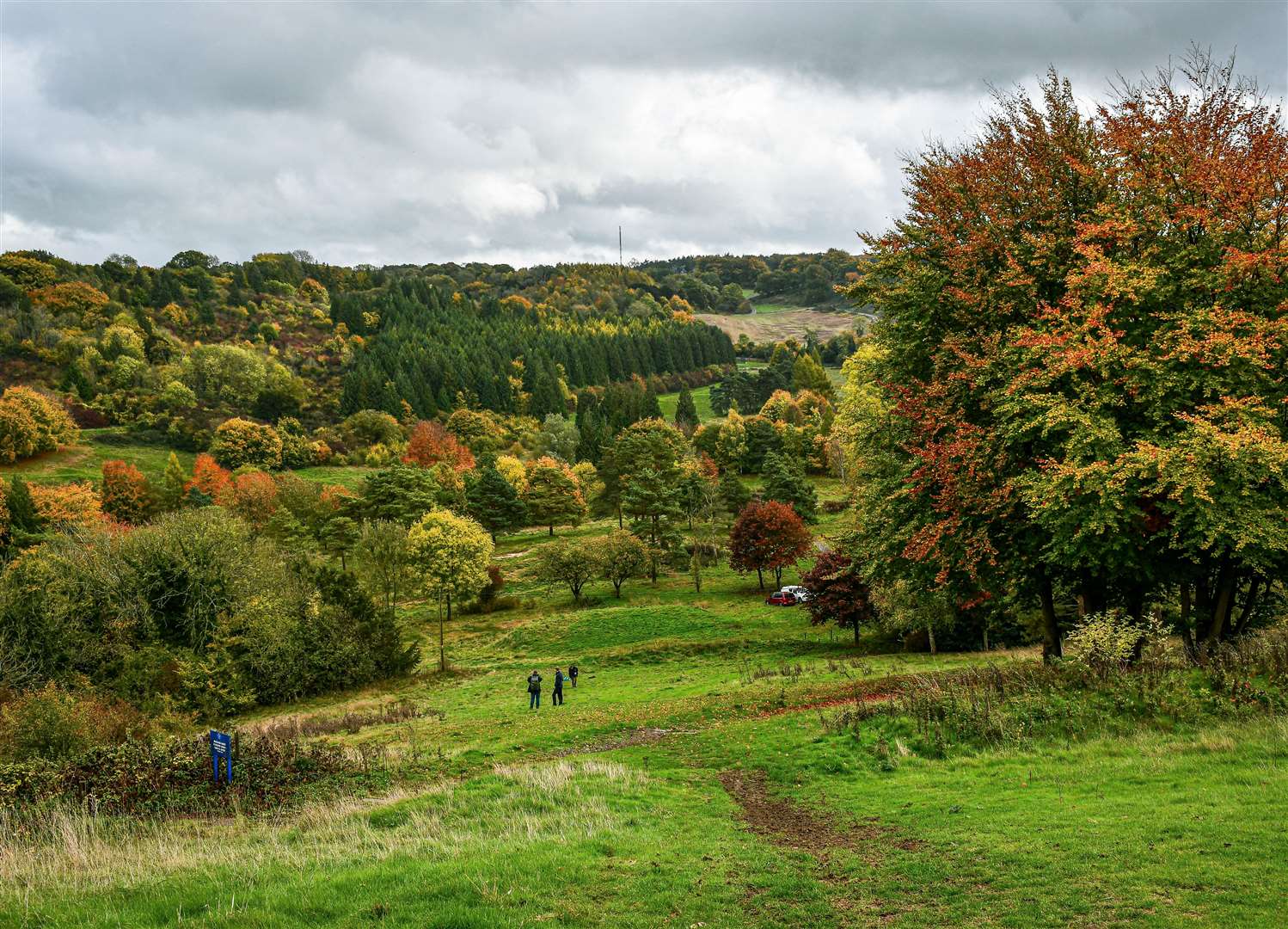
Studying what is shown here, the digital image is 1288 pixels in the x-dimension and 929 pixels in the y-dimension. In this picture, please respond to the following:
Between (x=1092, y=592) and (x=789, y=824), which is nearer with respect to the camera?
(x=789, y=824)

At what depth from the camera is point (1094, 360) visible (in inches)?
657

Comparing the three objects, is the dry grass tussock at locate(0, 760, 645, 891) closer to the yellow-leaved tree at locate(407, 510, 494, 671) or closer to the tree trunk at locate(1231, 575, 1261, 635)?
the tree trunk at locate(1231, 575, 1261, 635)

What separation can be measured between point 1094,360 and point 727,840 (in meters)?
13.1

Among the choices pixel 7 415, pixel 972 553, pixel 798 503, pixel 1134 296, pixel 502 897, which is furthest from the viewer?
pixel 7 415

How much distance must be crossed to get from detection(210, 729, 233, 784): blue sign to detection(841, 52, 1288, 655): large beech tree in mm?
16813

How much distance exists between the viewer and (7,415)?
295 ft

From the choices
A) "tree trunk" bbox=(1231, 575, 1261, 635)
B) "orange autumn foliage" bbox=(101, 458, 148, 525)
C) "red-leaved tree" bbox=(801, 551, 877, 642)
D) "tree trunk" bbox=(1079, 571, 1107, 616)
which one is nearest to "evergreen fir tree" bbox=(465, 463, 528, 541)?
"orange autumn foliage" bbox=(101, 458, 148, 525)

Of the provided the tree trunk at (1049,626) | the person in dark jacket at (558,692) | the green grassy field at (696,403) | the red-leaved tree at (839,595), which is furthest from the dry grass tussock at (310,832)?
the green grassy field at (696,403)

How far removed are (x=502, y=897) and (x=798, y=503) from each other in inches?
2367

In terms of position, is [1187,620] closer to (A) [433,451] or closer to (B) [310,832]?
(B) [310,832]

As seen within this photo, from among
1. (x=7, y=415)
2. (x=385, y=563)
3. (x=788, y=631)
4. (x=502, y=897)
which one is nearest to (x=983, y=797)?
(x=502, y=897)

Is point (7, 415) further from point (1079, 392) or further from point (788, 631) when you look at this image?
point (1079, 392)

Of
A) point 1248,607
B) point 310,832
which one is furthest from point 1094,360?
point 310,832

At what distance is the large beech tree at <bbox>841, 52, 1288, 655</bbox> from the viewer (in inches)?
630
